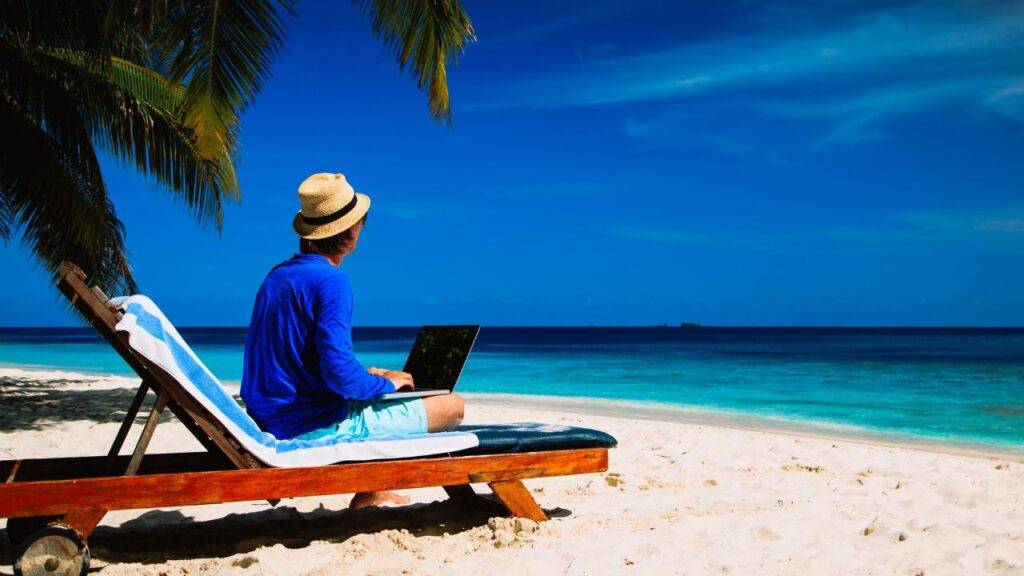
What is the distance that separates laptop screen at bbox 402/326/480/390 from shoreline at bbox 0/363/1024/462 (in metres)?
6.52

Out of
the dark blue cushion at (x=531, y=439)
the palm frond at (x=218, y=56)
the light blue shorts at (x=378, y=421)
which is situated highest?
the palm frond at (x=218, y=56)

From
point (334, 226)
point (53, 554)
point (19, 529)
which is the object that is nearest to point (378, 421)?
point (334, 226)

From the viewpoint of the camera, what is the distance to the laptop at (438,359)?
3.55 metres

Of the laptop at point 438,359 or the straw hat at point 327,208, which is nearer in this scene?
the straw hat at point 327,208

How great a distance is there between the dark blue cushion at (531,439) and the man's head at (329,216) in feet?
3.44

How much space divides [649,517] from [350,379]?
5.84 ft

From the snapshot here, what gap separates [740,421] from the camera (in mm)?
11250

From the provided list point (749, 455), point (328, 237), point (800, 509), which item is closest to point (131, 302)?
point (328, 237)

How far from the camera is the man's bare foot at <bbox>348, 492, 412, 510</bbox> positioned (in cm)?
414

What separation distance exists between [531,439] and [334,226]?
1318 mm

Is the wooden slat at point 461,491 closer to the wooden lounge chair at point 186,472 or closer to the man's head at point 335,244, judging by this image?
the wooden lounge chair at point 186,472

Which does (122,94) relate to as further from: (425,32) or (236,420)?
(236,420)

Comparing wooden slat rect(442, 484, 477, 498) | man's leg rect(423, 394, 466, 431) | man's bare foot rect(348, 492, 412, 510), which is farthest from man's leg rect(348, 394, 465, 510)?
man's bare foot rect(348, 492, 412, 510)

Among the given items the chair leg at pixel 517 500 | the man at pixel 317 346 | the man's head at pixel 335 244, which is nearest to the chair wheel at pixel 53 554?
the man at pixel 317 346
